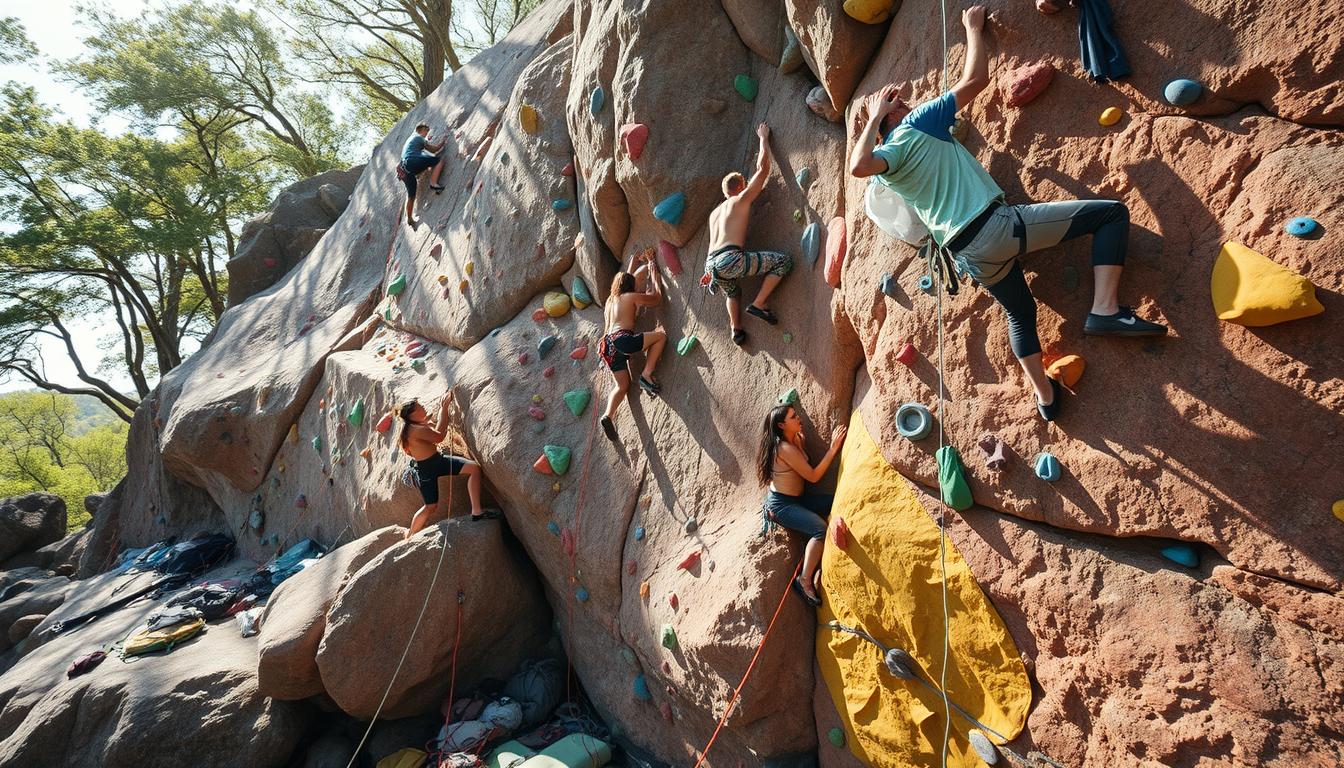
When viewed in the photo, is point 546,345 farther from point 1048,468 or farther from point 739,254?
point 1048,468

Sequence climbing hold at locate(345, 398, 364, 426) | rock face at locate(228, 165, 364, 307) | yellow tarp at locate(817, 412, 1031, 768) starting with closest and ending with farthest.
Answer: yellow tarp at locate(817, 412, 1031, 768)
climbing hold at locate(345, 398, 364, 426)
rock face at locate(228, 165, 364, 307)

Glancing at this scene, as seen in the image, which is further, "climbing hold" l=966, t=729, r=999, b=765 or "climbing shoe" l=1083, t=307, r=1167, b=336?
"climbing hold" l=966, t=729, r=999, b=765

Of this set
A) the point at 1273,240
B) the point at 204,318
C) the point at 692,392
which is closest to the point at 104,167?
the point at 204,318

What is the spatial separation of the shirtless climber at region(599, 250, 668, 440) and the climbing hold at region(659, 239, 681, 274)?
0.38ft

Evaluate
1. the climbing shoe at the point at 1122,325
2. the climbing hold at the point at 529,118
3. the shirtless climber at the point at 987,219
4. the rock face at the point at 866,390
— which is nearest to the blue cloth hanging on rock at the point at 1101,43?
the rock face at the point at 866,390

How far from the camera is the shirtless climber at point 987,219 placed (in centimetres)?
253

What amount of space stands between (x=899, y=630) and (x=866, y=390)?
1146 mm

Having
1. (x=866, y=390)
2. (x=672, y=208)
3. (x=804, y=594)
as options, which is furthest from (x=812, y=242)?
(x=804, y=594)

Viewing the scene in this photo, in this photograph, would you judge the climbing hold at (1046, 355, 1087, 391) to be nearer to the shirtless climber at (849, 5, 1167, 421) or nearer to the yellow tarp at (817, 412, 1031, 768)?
the shirtless climber at (849, 5, 1167, 421)

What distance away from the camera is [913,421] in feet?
10.4

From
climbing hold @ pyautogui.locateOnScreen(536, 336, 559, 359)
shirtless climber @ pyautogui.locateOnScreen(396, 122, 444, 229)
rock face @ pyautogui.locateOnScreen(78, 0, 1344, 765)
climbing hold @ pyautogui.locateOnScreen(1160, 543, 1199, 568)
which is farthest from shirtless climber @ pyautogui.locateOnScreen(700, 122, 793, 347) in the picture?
shirtless climber @ pyautogui.locateOnScreen(396, 122, 444, 229)

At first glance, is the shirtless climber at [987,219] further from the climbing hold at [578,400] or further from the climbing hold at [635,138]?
the climbing hold at [578,400]

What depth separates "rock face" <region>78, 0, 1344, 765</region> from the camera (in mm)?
2266

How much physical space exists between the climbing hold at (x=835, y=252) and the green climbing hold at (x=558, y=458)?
2420 mm
